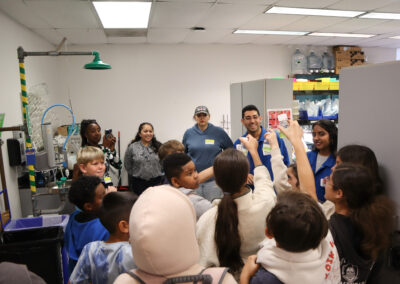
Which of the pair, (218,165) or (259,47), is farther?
(259,47)

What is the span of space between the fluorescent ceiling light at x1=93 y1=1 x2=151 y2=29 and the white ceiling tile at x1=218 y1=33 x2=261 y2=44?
1.57 m

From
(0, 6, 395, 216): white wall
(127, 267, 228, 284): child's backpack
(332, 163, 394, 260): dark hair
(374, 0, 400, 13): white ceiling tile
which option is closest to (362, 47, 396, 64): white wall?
(0, 6, 395, 216): white wall

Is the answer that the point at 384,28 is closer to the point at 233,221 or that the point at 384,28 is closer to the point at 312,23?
the point at 312,23

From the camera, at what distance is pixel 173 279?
27.4 inches

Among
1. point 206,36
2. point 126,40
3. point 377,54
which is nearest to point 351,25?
point 206,36

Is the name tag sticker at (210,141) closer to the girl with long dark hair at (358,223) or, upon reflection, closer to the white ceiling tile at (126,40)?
the girl with long dark hair at (358,223)

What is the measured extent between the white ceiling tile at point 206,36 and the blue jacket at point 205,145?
6.60ft

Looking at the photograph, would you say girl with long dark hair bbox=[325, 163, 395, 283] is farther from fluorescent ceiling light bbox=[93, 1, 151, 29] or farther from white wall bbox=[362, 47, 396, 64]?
white wall bbox=[362, 47, 396, 64]

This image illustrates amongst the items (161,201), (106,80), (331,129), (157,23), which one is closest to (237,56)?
(157,23)

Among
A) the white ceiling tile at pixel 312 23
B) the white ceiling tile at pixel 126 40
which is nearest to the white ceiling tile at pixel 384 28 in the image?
the white ceiling tile at pixel 312 23

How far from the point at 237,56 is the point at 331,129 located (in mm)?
3910

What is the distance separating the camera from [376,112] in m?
1.37

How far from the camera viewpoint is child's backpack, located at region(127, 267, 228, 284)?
70 centimetres

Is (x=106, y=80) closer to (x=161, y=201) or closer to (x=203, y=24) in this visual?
(x=203, y=24)
